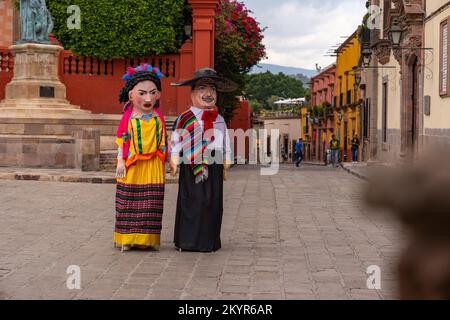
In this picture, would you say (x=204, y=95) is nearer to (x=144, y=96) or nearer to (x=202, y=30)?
(x=144, y=96)

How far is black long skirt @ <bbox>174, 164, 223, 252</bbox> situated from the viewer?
7527 mm

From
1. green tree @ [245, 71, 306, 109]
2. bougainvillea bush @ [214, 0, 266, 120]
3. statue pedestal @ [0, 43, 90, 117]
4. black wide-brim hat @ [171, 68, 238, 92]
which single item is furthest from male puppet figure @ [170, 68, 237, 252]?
green tree @ [245, 71, 306, 109]

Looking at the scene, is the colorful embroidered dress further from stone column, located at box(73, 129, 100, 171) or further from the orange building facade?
the orange building facade

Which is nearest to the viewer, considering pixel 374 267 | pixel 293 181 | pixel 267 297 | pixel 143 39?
pixel 267 297

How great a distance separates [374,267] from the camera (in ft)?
21.5

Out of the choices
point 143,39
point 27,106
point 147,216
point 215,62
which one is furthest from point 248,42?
point 147,216

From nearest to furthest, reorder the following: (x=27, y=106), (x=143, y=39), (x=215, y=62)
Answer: (x=27, y=106) < (x=143, y=39) < (x=215, y=62)

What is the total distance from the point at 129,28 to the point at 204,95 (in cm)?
1712

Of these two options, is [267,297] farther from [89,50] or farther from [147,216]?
[89,50]

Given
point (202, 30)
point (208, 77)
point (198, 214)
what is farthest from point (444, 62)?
point (198, 214)

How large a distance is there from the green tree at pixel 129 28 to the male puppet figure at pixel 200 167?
16601 mm
